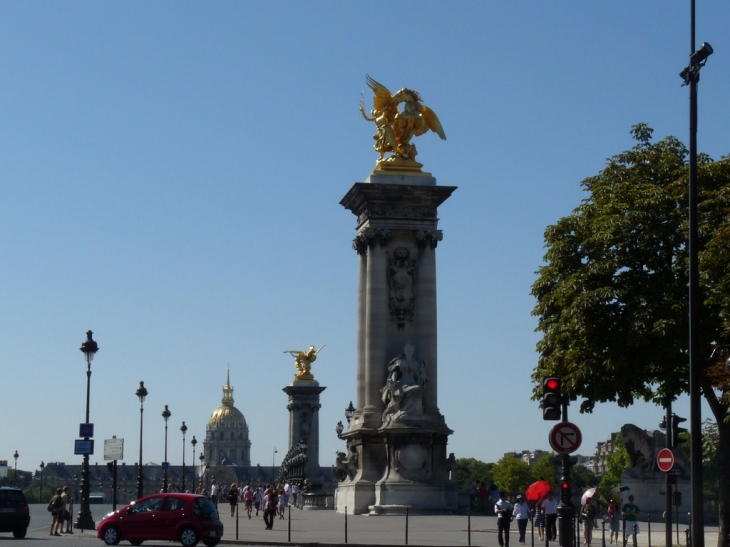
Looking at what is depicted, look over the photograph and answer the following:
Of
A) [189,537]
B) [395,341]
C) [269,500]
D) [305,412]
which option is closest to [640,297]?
[189,537]

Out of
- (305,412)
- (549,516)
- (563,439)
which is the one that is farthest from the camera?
(305,412)

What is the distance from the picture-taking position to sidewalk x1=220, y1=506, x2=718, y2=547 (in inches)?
1495

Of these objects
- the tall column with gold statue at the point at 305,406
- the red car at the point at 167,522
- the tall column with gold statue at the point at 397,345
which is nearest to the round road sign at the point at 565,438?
the red car at the point at 167,522

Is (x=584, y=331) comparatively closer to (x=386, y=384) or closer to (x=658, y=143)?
(x=658, y=143)

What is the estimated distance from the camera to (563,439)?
2695 cm

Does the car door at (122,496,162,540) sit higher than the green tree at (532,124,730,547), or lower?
lower

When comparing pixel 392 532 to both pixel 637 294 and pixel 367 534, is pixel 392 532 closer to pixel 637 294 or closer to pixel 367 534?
pixel 367 534

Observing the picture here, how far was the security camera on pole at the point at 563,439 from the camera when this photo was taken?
26344 mm

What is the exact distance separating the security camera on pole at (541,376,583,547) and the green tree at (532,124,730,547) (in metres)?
8.30

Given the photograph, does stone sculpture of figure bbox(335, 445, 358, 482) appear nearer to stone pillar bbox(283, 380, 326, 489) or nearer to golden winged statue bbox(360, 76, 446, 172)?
golden winged statue bbox(360, 76, 446, 172)

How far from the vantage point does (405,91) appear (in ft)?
201

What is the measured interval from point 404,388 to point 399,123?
1155cm

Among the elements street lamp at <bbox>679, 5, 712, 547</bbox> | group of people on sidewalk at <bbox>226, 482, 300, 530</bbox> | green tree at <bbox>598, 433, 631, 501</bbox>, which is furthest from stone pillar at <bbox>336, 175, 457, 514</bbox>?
green tree at <bbox>598, 433, 631, 501</bbox>

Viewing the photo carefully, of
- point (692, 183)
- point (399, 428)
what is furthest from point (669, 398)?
point (399, 428)
